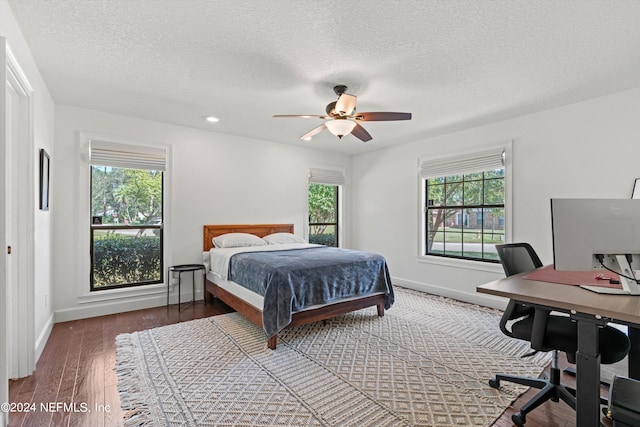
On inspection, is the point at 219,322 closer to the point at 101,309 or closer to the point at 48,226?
the point at 101,309

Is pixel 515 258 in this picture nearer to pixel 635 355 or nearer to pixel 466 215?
pixel 635 355

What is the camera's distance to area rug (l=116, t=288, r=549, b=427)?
1.86 metres

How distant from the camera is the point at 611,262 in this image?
159 centimetres

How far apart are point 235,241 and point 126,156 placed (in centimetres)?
173

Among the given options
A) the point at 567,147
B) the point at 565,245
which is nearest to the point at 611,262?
the point at 565,245

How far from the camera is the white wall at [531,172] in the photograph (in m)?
3.07

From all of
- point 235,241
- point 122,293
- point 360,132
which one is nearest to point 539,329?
point 360,132

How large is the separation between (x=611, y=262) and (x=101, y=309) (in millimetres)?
4746

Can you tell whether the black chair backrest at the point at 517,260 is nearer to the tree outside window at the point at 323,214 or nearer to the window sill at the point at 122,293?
the tree outside window at the point at 323,214

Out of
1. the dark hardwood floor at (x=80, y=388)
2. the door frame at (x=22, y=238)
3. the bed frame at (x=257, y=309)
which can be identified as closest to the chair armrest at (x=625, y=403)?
the dark hardwood floor at (x=80, y=388)

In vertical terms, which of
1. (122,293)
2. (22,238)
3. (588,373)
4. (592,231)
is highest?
(592,231)

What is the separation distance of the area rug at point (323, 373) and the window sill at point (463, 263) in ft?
2.75

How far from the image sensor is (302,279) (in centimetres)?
290

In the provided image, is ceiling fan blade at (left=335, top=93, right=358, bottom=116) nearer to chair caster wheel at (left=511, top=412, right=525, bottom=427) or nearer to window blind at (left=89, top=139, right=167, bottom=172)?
chair caster wheel at (left=511, top=412, right=525, bottom=427)
